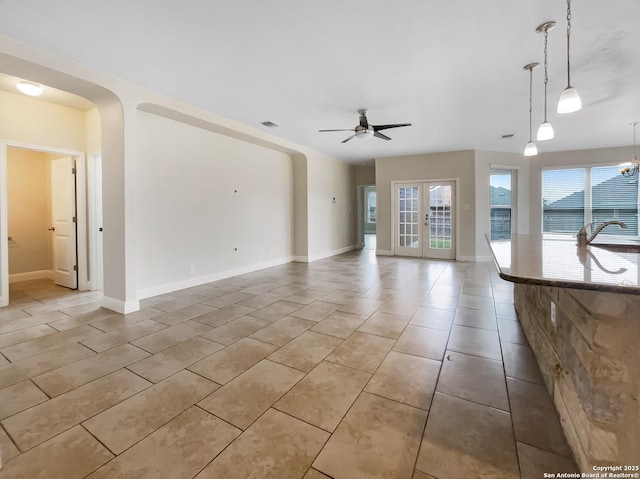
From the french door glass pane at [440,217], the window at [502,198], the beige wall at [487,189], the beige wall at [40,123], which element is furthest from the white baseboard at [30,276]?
the window at [502,198]

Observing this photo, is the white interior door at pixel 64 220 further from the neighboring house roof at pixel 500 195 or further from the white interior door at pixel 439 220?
the neighboring house roof at pixel 500 195

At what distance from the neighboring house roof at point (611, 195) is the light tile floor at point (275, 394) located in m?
5.56

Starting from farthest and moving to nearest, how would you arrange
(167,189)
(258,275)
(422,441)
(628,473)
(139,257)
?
(258,275) < (167,189) < (139,257) < (422,441) < (628,473)

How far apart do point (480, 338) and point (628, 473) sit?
167 cm

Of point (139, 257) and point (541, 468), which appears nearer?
point (541, 468)

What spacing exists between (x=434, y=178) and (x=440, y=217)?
3.21ft

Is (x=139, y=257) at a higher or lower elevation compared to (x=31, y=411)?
higher

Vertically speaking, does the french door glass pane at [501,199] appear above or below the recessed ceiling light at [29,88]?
below

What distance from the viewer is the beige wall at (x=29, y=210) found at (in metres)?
4.95

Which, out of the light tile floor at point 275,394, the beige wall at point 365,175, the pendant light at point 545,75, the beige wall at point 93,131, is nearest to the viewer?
the light tile floor at point 275,394

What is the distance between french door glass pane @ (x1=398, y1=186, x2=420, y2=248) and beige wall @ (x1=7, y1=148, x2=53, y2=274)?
24.3 ft

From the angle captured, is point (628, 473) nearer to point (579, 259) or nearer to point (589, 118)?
point (579, 259)

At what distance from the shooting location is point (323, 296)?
13.8ft

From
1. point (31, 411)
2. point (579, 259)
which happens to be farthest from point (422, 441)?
point (31, 411)
